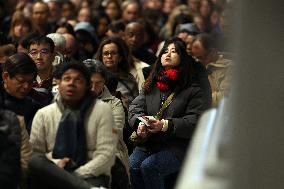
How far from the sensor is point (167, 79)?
11008 millimetres

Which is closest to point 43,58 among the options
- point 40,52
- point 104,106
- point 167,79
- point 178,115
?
point 40,52

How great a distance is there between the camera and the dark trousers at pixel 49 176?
8.70m

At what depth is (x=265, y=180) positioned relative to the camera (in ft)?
22.6

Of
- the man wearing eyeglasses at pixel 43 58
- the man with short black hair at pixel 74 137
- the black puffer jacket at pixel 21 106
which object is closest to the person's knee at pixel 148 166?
the man wearing eyeglasses at pixel 43 58

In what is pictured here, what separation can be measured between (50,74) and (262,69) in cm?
525

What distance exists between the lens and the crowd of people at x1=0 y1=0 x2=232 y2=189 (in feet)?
28.7

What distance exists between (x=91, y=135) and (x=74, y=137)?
0.68 feet

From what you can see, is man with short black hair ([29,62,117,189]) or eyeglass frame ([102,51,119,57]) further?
eyeglass frame ([102,51,119,57])

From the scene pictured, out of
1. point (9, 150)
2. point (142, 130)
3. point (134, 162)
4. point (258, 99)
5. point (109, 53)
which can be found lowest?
point (134, 162)

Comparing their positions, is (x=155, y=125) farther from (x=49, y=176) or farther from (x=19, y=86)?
(x=49, y=176)

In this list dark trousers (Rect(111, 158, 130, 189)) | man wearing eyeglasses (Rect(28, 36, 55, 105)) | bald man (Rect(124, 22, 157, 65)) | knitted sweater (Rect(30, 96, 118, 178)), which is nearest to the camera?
knitted sweater (Rect(30, 96, 118, 178))

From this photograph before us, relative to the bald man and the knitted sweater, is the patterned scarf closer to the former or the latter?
the knitted sweater

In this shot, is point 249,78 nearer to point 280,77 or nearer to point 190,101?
point 280,77

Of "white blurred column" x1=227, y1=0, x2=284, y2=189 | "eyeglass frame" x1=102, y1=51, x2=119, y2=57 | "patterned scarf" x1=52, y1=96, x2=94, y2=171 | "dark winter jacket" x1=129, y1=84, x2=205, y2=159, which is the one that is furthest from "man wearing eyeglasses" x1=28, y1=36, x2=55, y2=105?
"white blurred column" x1=227, y1=0, x2=284, y2=189
